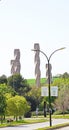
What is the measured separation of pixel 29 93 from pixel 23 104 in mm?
56967

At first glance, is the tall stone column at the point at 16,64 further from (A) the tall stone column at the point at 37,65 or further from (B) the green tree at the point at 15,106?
(B) the green tree at the point at 15,106

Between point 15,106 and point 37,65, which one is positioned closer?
point 15,106

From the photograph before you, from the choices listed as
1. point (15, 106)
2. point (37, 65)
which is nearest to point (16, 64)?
point (37, 65)

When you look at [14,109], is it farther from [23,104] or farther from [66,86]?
[66,86]

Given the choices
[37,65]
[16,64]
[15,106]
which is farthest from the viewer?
[37,65]

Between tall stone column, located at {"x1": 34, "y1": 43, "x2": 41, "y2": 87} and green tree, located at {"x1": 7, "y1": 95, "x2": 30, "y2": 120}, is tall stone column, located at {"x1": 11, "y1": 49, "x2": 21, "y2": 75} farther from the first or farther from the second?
green tree, located at {"x1": 7, "y1": 95, "x2": 30, "y2": 120}

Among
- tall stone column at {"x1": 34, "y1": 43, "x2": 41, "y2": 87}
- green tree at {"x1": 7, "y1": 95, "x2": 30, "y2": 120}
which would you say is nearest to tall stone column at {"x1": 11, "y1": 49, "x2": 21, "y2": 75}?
tall stone column at {"x1": 34, "y1": 43, "x2": 41, "y2": 87}

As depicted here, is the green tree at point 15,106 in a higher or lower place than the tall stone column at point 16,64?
lower

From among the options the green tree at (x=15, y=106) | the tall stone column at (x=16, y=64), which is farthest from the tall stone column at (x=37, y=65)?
the green tree at (x=15, y=106)

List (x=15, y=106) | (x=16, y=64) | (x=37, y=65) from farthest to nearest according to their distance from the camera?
(x=37, y=65) → (x=16, y=64) → (x=15, y=106)

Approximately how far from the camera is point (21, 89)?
423ft

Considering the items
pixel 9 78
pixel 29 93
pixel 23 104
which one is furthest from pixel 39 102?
pixel 23 104

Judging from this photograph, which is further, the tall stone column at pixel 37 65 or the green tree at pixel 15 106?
the tall stone column at pixel 37 65

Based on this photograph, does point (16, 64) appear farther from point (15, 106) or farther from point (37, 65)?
point (15, 106)
